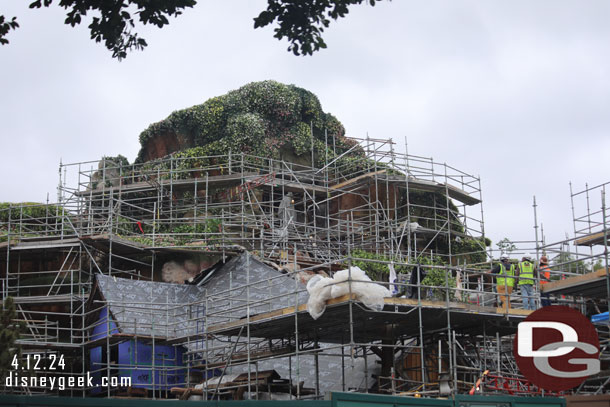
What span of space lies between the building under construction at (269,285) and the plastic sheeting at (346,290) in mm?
39

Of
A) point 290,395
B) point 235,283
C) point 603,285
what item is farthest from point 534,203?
point 235,283

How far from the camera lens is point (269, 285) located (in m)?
24.4

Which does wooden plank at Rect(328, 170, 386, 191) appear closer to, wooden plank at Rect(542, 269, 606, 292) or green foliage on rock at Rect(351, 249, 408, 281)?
green foliage on rock at Rect(351, 249, 408, 281)

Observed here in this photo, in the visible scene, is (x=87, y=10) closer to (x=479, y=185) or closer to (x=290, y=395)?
Result: (x=290, y=395)

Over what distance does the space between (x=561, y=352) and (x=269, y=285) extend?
8.39 m

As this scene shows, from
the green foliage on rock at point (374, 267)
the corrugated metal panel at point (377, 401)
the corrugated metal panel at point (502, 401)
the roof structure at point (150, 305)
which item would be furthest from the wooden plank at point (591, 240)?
the roof structure at point (150, 305)

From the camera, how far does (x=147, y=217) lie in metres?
38.0

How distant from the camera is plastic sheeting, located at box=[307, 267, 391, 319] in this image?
19.2 metres

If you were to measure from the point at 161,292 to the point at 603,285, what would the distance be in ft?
46.7

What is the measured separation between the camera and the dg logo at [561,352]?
18.8 m

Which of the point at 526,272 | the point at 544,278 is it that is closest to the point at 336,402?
the point at 526,272

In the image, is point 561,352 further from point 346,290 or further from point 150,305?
point 150,305

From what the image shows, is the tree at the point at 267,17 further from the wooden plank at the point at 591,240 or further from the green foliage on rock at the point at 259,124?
the green foliage on rock at the point at 259,124

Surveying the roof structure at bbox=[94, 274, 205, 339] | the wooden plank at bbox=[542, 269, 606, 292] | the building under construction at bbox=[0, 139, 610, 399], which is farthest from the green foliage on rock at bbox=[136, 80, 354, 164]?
the wooden plank at bbox=[542, 269, 606, 292]
